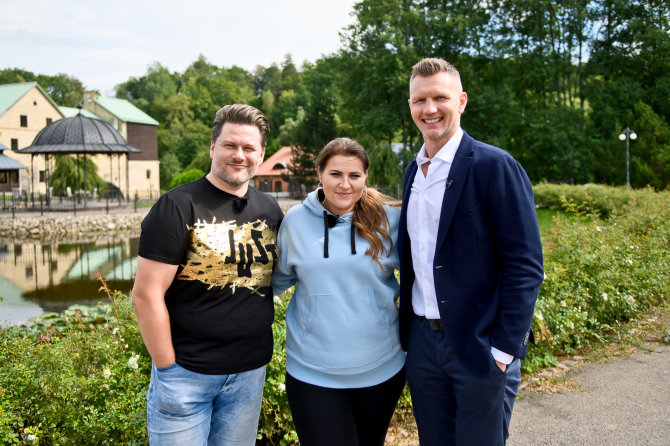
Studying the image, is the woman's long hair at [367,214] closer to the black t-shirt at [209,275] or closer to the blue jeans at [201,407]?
the black t-shirt at [209,275]

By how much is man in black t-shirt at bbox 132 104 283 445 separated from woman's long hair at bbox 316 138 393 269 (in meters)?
0.37

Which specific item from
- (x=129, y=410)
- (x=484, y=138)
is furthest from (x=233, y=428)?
(x=484, y=138)

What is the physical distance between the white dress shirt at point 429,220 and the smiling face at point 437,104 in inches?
2.4

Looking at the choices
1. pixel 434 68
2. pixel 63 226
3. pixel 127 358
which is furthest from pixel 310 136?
pixel 434 68

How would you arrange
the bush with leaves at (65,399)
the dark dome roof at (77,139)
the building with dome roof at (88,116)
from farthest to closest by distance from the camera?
the building with dome roof at (88,116) < the dark dome roof at (77,139) < the bush with leaves at (65,399)

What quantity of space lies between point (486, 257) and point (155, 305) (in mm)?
1461

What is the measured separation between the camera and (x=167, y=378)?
2264 mm

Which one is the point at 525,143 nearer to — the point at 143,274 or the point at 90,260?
the point at 90,260

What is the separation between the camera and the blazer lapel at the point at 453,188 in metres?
2.30

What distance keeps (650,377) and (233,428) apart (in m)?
3.90

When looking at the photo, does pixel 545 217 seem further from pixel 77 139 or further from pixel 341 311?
pixel 77 139

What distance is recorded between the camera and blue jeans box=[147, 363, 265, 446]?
2.25 meters

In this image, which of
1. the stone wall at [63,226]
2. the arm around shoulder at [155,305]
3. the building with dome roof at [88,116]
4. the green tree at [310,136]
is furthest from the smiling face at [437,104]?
the building with dome roof at [88,116]

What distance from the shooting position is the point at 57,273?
15062 mm
